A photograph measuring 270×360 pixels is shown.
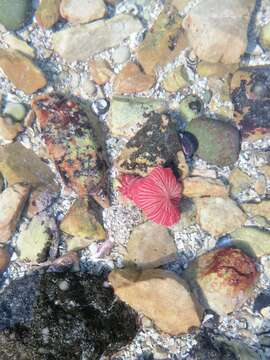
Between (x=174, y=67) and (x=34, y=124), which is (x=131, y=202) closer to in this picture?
(x=34, y=124)

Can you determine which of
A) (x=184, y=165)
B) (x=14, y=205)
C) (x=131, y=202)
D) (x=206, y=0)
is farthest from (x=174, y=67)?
(x=14, y=205)

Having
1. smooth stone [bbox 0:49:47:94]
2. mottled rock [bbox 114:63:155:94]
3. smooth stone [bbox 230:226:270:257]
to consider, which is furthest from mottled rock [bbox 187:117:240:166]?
smooth stone [bbox 0:49:47:94]

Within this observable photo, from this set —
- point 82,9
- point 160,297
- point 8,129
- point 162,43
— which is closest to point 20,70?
point 8,129

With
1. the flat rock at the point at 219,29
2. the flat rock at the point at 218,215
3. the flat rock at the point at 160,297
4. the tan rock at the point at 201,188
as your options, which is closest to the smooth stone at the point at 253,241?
the flat rock at the point at 218,215

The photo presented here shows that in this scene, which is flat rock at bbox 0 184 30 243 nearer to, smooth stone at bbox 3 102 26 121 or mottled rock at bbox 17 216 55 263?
mottled rock at bbox 17 216 55 263

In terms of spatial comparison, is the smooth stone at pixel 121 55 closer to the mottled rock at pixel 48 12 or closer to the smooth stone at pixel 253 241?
the mottled rock at pixel 48 12

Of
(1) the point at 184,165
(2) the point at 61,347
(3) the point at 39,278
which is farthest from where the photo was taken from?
(1) the point at 184,165
